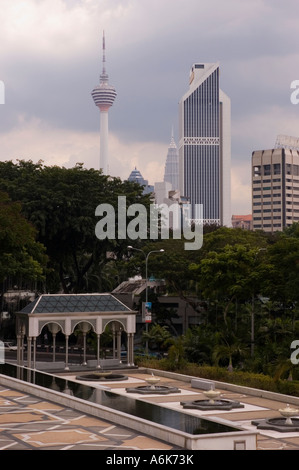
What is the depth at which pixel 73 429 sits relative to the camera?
93.0ft

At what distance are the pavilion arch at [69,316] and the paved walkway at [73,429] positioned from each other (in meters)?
10.8

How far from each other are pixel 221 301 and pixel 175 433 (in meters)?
42.6

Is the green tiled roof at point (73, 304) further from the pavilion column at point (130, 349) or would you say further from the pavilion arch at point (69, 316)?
the pavilion column at point (130, 349)

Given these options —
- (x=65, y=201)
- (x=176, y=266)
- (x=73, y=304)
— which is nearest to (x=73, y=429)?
(x=73, y=304)

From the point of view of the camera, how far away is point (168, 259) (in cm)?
7412

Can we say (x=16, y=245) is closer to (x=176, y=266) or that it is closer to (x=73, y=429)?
(x=176, y=266)

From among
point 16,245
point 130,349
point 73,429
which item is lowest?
point 73,429

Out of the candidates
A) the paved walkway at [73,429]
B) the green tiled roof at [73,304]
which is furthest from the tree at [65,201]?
the paved walkway at [73,429]

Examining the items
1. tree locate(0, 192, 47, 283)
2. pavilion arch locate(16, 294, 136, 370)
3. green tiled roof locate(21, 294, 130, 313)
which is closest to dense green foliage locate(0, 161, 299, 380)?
tree locate(0, 192, 47, 283)

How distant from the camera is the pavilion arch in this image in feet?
169

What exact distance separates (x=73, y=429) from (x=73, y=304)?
25.3 metres

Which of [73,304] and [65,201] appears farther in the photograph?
[65,201]

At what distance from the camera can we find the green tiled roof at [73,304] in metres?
52.2

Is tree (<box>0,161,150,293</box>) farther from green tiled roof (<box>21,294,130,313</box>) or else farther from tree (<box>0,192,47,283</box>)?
green tiled roof (<box>21,294,130,313</box>)
